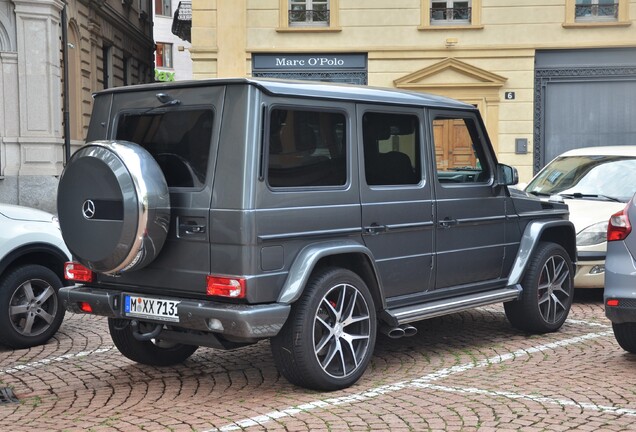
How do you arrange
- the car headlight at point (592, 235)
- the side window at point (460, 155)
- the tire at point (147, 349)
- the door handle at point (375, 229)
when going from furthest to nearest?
the car headlight at point (592, 235) → the side window at point (460, 155) → the tire at point (147, 349) → the door handle at point (375, 229)

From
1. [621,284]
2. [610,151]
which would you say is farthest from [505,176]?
[610,151]

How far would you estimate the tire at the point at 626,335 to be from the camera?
22.5 feet

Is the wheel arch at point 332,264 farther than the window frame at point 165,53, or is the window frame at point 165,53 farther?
the window frame at point 165,53

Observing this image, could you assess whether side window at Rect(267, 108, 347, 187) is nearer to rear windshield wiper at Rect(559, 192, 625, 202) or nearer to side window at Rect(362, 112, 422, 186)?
side window at Rect(362, 112, 422, 186)

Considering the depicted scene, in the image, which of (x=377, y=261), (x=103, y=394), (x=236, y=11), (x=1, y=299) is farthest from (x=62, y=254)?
(x=236, y=11)

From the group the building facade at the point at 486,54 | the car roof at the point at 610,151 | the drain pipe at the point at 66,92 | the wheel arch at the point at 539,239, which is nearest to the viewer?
the wheel arch at the point at 539,239

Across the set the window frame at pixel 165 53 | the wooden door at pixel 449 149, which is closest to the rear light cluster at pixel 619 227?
the wooden door at pixel 449 149

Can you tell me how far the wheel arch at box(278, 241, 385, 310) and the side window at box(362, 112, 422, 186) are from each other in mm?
557

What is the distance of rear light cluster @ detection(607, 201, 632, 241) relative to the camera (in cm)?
664

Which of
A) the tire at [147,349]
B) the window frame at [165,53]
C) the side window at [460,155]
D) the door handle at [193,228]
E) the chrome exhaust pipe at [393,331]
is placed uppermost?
the window frame at [165,53]

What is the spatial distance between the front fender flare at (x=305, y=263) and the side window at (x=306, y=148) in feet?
1.40

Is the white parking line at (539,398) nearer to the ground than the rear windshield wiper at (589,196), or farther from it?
nearer to the ground

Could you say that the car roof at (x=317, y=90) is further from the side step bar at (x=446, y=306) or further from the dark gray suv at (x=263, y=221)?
the side step bar at (x=446, y=306)

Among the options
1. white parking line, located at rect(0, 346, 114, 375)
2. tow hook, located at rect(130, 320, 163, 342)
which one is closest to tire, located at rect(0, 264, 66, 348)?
white parking line, located at rect(0, 346, 114, 375)
